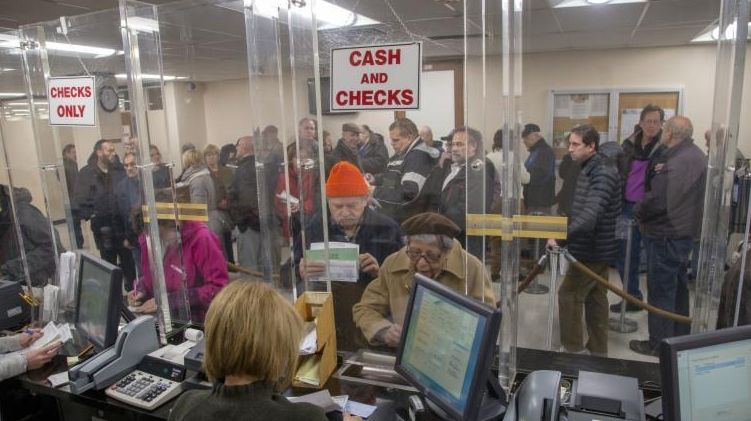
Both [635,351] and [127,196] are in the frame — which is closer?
[127,196]

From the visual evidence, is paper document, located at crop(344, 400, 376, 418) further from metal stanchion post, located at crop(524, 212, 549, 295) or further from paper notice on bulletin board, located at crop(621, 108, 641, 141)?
paper notice on bulletin board, located at crop(621, 108, 641, 141)

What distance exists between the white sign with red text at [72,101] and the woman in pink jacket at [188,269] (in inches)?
23.6

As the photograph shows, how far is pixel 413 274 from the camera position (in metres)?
1.91

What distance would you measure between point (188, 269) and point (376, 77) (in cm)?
154

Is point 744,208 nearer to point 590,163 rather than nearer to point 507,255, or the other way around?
point 590,163

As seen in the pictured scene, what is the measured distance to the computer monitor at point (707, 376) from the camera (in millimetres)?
1102

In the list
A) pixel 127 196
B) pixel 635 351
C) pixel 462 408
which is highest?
pixel 127 196

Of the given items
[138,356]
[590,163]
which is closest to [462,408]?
[138,356]

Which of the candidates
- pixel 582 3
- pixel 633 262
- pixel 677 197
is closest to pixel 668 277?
pixel 633 262

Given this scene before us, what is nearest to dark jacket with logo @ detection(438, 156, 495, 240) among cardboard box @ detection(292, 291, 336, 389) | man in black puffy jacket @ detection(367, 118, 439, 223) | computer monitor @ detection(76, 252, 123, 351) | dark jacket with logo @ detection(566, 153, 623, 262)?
man in black puffy jacket @ detection(367, 118, 439, 223)

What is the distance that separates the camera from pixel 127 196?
274cm

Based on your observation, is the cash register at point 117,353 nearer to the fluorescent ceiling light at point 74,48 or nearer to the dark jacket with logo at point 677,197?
the fluorescent ceiling light at point 74,48

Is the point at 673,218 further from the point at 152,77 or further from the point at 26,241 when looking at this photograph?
the point at 26,241

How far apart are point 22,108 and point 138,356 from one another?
2.11m
